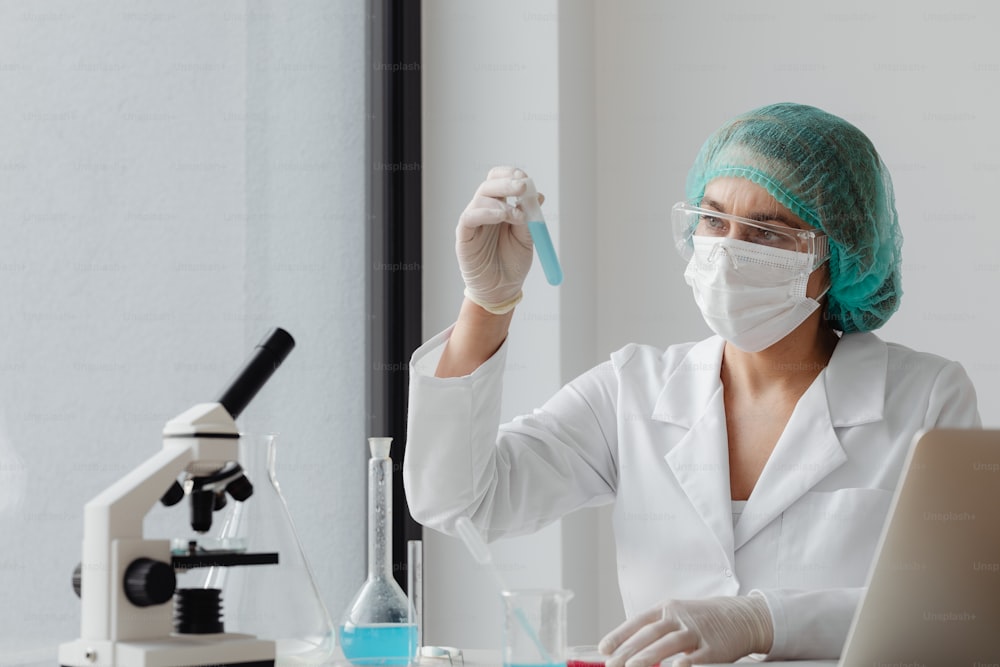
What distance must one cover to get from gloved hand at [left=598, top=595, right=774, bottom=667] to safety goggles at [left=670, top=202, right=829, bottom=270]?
0.62m

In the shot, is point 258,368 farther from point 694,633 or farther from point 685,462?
point 685,462

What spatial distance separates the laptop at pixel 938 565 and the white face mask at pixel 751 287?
0.78 metres

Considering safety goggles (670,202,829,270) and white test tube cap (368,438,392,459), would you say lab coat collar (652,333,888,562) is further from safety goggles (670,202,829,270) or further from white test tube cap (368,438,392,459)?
white test tube cap (368,438,392,459)

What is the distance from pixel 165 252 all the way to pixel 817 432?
1.09m

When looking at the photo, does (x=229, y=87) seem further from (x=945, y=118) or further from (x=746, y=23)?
(x=945, y=118)

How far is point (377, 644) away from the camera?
1165 mm

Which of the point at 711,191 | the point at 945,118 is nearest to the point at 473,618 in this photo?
the point at 711,191

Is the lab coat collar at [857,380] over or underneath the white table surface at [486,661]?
over

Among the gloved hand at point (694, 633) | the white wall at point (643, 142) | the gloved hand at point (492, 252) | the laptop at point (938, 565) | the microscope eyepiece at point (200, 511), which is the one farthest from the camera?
the white wall at point (643, 142)

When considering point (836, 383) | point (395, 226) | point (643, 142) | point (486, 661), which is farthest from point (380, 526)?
point (643, 142)

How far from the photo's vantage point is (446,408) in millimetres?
1495

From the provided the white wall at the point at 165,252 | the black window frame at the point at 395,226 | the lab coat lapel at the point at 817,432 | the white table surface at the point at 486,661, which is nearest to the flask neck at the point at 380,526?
the white table surface at the point at 486,661

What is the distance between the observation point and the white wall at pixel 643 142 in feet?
7.97

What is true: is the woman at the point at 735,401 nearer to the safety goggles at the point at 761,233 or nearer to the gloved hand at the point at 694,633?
the safety goggles at the point at 761,233
